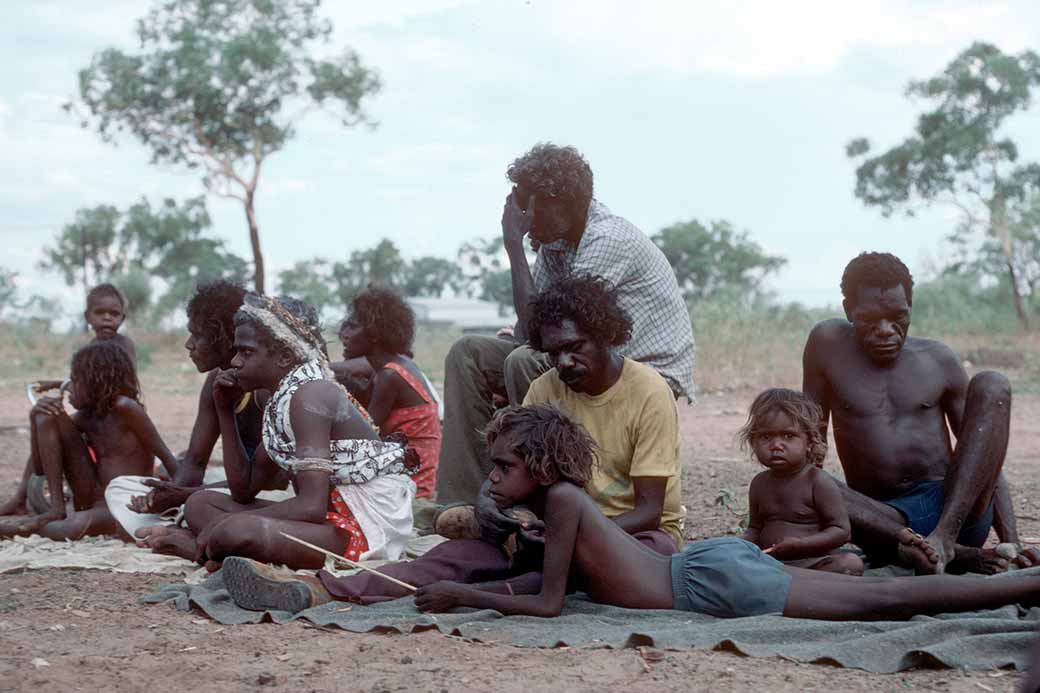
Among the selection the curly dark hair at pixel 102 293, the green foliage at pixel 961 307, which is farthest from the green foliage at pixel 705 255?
the curly dark hair at pixel 102 293

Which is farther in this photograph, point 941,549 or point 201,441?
point 201,441

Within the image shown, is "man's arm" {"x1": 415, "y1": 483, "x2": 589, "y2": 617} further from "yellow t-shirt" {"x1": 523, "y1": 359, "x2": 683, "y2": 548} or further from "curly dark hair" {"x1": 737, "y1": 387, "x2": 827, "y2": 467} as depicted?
"curly dark hair" {"x1": 737, "y1": 387, "x2": 827, "y2": 467}

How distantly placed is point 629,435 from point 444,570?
2.79 feet

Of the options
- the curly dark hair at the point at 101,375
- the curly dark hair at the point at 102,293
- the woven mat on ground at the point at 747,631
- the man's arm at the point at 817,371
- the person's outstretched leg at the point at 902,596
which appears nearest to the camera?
the woven mat on ground at the point at 747,631

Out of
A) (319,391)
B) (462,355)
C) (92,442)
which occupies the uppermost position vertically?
(462,355)

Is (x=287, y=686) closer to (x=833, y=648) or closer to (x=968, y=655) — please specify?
(x=833, y=648)

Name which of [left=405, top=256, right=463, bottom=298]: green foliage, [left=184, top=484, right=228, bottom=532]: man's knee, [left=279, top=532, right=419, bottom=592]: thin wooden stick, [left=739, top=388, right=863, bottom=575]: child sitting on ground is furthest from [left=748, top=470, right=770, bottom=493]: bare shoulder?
[left=405, top=256, right=463, bottom=298]: green foliage

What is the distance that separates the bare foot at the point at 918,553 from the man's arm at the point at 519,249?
5.97 feet

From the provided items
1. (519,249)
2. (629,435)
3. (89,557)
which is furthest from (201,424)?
(629,435)

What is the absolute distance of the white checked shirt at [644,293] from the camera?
5164 mm

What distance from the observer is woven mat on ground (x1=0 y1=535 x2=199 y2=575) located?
503 centimetres

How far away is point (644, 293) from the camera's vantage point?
17.4ft

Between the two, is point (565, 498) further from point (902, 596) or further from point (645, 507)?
point (902, 596)

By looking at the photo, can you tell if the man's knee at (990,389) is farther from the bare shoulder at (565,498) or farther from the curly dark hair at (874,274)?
the bare shoulder at (565,498)
